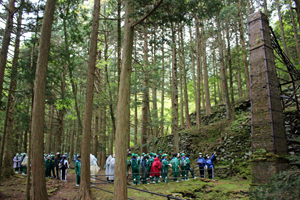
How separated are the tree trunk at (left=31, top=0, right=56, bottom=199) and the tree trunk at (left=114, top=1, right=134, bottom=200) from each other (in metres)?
2.97

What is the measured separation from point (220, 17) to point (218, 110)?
8.46m

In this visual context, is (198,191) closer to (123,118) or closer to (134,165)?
(134,165)

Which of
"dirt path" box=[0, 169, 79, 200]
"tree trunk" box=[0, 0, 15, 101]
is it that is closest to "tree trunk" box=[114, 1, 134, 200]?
"dirt path" box=[0, 169, 79, 200]

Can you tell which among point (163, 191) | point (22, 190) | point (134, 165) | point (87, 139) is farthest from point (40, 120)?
point (163, 191)

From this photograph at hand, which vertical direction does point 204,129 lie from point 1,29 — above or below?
below

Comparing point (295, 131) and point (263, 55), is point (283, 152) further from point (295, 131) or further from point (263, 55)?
point (263, 55)

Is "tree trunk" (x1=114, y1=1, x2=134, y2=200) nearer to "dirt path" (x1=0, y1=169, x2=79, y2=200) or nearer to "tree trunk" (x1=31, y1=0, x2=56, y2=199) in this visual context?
"tree trunk" (x1=31, y1=0, x2=56, y2=199)

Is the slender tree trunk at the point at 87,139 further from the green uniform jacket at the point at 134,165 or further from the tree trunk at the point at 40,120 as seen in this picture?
the green uniform jacket at the point at 134,165

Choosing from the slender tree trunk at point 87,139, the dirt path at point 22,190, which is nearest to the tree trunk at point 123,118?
the slender tree trunk at point 87,139

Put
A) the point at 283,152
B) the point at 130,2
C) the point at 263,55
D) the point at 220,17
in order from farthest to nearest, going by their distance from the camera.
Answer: the point at 220,17
the point at 263,55
the point at 283,152
the point at 130,2

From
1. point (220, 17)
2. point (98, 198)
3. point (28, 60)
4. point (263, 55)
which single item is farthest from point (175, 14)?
point (220, 17)

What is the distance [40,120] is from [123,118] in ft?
10.6

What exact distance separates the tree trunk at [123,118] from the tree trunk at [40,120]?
2.97m

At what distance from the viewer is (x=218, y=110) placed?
→ 19.6m
